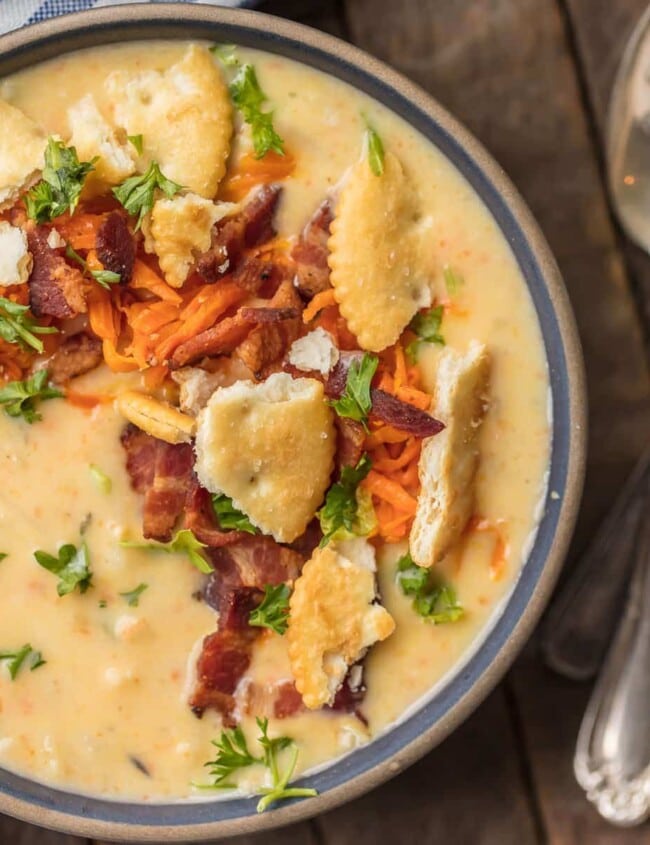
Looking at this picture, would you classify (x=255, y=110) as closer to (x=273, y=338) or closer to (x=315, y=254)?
(x=315, y=254)

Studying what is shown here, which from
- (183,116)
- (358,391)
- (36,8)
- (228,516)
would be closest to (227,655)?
(228,516)

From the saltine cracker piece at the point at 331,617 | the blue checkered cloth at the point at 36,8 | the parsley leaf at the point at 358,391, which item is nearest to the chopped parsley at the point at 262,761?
the saltine cracker piece at the point at 331,617

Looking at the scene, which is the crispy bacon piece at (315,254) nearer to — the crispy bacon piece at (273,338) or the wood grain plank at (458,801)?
the crispy bacon piece at (273,338)

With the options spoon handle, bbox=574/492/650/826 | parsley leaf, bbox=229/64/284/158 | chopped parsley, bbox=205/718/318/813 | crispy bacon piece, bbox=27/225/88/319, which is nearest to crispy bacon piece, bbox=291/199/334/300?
parsley leaf, bbox=229/64/284/158

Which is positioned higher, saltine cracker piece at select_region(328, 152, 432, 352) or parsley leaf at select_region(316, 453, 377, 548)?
saltine cracker piece at select_region(328, 152, 432, 352)

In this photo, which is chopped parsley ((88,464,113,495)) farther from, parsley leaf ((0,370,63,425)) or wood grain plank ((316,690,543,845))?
wood grain plank ((316,690,543,845))

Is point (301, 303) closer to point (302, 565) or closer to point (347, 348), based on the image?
point (347, 348)
